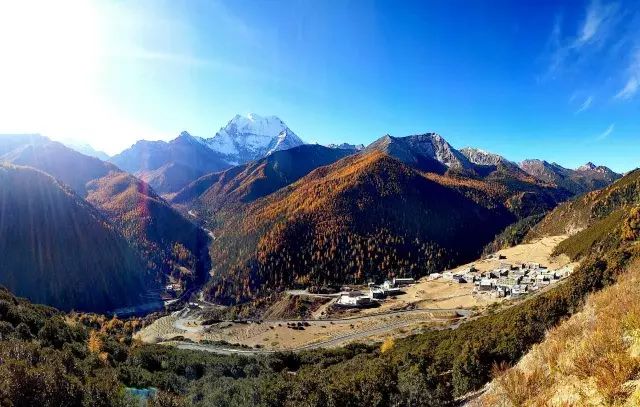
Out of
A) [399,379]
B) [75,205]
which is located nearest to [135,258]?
[75,205]

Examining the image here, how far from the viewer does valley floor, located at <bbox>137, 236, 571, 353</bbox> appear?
7925 centimetres

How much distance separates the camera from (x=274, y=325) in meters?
101

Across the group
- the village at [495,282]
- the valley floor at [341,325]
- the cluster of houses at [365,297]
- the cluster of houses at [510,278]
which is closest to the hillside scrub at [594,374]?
the valley floor at [341,325]

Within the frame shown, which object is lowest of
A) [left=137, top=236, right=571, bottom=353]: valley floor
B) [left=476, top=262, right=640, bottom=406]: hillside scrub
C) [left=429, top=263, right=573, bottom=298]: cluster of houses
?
[left=137, top=236, right=571, bottom=353]: valley floor

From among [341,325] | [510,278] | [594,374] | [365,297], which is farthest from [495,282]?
[594,374]

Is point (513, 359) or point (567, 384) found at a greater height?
point (567, 384)

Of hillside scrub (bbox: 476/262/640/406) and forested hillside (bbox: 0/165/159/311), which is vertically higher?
forested hillside (bbox: 0/165/159/311)

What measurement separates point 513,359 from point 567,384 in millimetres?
19460

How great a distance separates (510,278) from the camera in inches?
4203

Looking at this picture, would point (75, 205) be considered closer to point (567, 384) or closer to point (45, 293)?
point (45, 293)

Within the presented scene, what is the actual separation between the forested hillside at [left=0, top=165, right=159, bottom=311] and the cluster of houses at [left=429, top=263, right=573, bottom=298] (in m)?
123

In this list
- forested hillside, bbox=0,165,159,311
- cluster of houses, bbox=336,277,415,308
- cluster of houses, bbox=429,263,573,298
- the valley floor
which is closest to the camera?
the valley floor

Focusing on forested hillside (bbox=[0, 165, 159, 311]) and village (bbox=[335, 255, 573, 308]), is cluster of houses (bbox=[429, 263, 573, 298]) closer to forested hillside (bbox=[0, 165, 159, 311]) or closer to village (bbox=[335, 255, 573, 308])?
village (bbox=[335, 255, 573, 308])

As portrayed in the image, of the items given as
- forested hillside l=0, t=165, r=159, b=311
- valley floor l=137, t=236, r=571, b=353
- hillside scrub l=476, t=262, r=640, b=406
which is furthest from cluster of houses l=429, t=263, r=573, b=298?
forested hillside l=0, t=165, r=159, b=311
